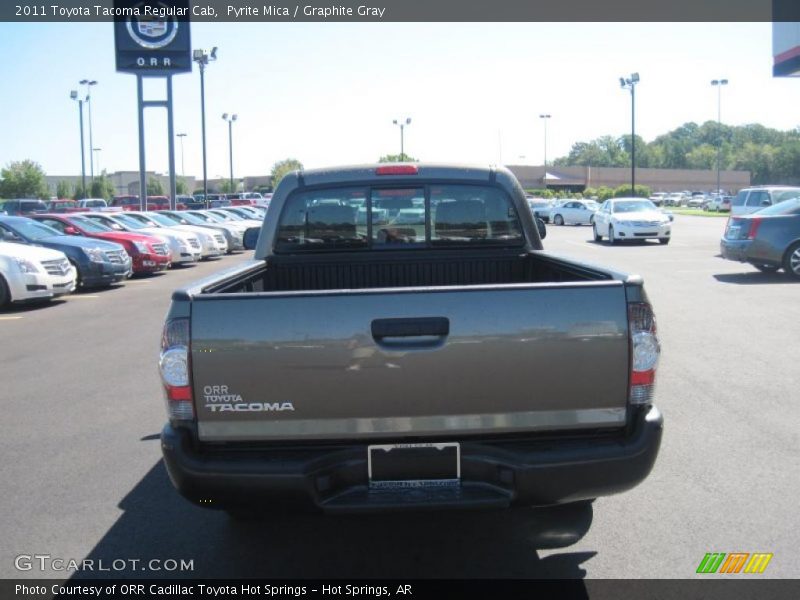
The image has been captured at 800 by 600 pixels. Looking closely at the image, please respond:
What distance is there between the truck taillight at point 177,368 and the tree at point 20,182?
83.1m

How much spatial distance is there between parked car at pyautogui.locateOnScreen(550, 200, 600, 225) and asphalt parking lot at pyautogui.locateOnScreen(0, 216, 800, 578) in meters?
36.5

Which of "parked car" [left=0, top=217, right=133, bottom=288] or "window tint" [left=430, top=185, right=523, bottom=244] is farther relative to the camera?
"parked car" [left=0, top=217, right=133, bottom=288]

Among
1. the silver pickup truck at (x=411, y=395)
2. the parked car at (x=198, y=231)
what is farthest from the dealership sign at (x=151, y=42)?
the silver pickup truck at (x=411, y=395)

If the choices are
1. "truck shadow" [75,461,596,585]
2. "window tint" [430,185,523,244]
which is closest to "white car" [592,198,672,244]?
"window tint" [430,185,523,244]

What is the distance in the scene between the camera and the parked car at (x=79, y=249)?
16828mm

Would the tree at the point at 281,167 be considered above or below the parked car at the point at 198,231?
above

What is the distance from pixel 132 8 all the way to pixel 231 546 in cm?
2617

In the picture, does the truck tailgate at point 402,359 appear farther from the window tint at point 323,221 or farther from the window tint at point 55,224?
the window tint at point 55,224

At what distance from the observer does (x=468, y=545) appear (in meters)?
4.44

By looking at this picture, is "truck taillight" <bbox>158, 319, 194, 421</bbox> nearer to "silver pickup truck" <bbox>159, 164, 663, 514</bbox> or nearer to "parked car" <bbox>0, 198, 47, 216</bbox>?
"silver pickup truck" <bbox>159, 164, 663, 514</bbox>

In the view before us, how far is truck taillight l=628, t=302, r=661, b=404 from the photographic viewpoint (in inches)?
141

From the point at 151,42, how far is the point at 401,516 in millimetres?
27551

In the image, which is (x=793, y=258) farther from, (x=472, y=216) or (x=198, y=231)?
(x=198, y=231)

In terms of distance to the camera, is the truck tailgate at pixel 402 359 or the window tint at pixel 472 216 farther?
the window tint at pixel 472 216
